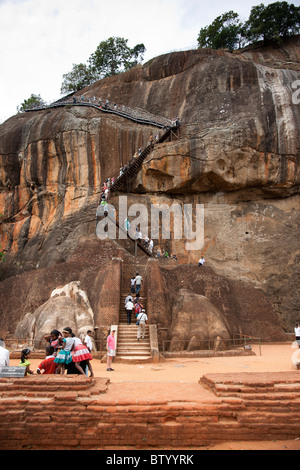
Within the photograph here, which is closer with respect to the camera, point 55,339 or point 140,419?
point 140,419

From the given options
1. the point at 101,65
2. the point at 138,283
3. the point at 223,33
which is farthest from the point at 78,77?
the point at 138,283

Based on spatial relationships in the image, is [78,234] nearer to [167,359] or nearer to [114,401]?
[167,359]

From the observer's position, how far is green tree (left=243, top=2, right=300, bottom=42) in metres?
37.2

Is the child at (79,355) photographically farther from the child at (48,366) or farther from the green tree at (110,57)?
the green tree at (110,57)

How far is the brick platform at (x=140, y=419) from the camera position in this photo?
19.3ft

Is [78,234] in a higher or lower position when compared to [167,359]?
higher

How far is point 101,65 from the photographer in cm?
4747

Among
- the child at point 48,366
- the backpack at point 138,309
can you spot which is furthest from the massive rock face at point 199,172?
the child at point 48,366

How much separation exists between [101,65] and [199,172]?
28.3m

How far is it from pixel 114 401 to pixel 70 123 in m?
25.5

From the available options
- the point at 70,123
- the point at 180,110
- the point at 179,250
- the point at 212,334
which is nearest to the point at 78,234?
the point at 179,250

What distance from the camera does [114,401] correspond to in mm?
6215

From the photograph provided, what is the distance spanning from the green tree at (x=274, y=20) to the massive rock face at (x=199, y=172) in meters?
8.45

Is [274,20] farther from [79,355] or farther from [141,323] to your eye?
[79,355]
